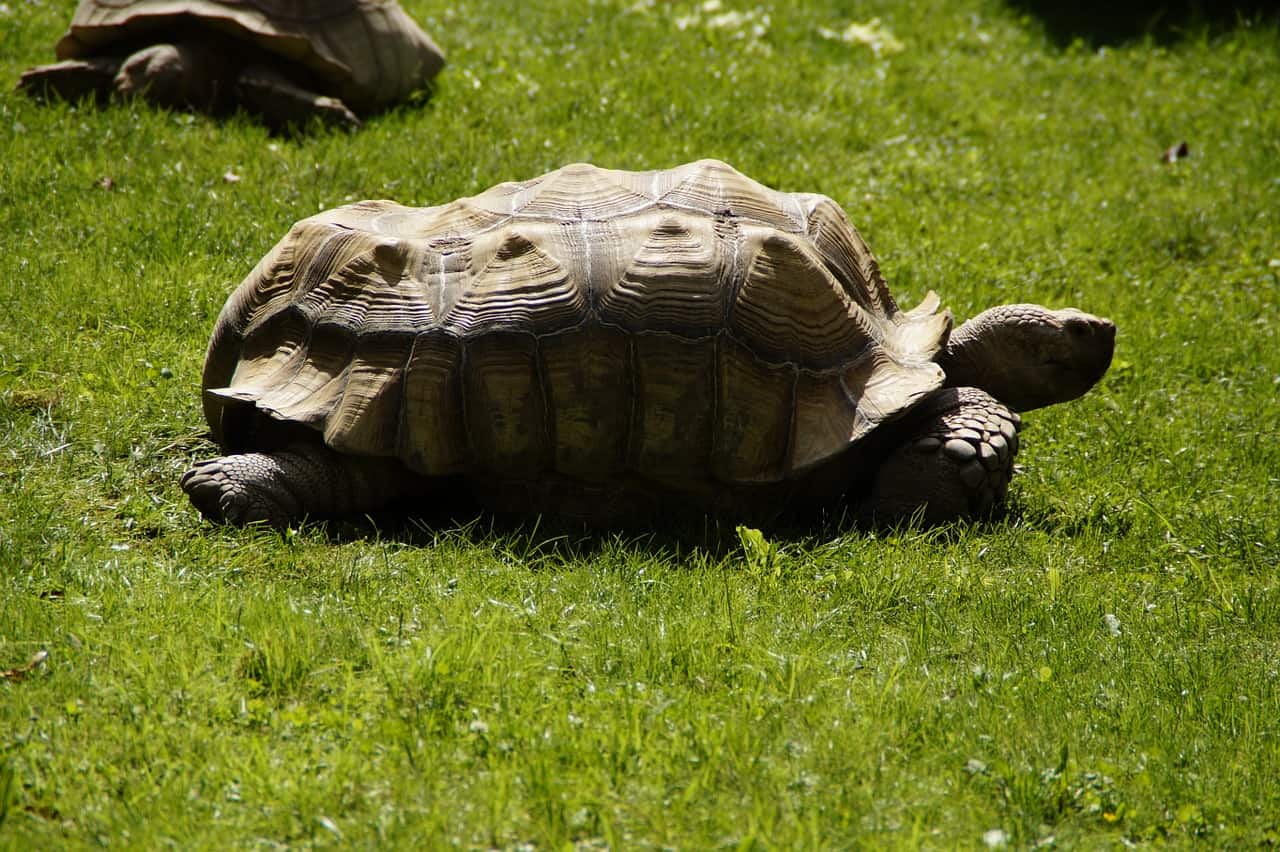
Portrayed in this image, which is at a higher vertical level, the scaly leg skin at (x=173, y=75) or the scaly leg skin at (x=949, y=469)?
the scaly leg skin at (x=173, y=75)

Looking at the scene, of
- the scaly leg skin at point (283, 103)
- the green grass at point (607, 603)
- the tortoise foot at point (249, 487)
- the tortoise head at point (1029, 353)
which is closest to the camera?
the green grass at point (607, 603)

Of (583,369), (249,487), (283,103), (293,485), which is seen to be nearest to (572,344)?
(583,369)

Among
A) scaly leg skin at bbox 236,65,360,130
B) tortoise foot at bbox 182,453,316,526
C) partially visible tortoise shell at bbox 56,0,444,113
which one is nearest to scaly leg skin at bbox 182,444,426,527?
tortoise foot at bbox 182,453,316,526

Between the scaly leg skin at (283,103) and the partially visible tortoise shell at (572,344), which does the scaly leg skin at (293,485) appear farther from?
the scaly leg skin at (283,103)

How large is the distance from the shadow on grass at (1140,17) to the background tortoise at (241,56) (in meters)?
5.87

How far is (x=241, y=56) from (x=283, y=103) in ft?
1.78

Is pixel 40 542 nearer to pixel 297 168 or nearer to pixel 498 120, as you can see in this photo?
pixel 297 168

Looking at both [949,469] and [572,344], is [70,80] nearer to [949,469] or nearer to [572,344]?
[572,344]

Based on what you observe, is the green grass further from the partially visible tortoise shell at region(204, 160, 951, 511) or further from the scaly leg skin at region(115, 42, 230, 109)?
the partially visible tortoise shell at region(204, 160, 951, 511)

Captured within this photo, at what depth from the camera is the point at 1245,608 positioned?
192 inches

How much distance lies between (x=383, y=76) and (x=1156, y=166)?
523 centimetres

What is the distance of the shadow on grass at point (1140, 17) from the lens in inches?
455

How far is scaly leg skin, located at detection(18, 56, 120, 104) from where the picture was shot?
27.3ft

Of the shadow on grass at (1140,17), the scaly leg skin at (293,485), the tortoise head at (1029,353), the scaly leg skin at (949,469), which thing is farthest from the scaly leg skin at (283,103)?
the shadow on grass at (1140,17)
